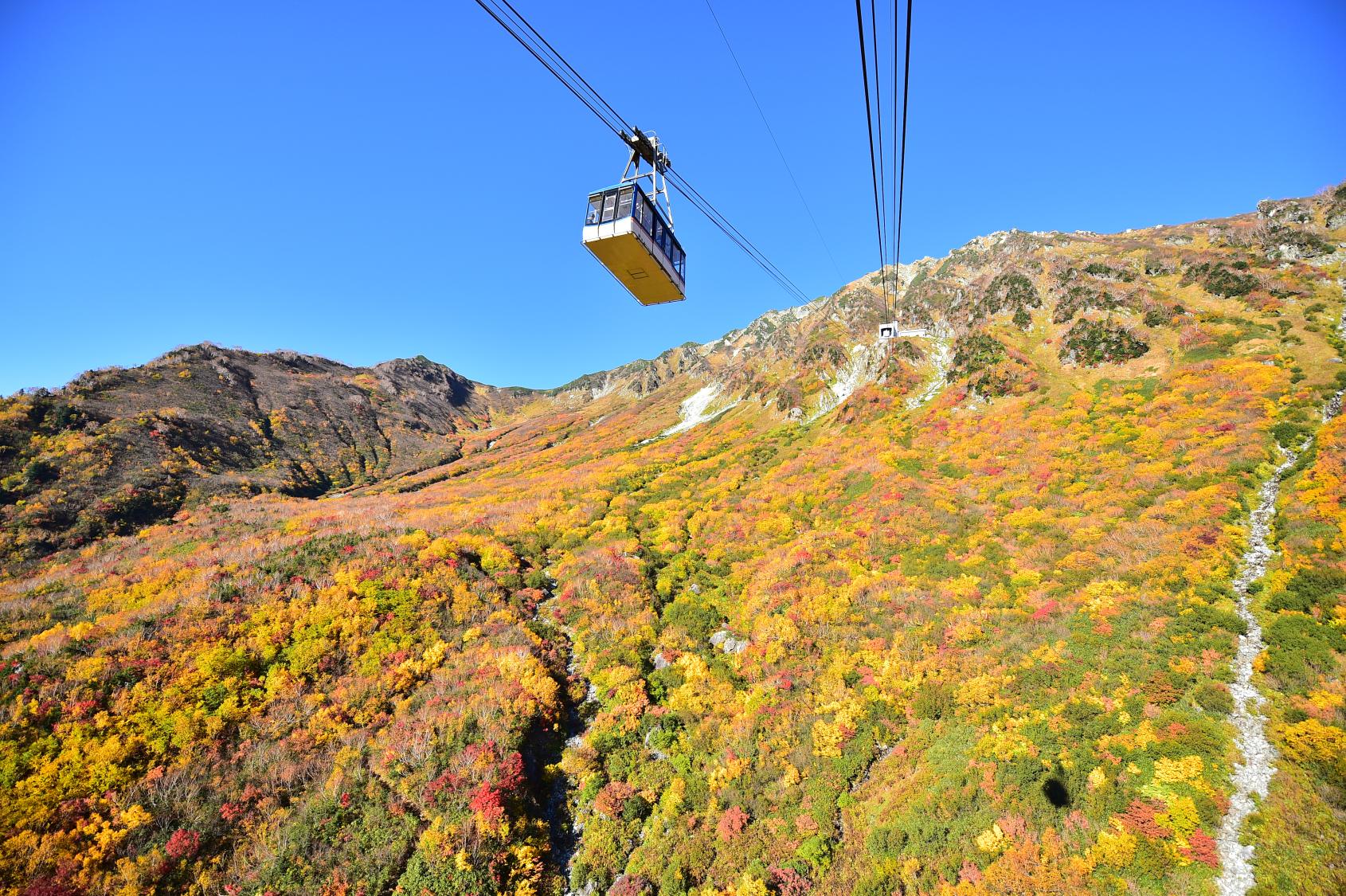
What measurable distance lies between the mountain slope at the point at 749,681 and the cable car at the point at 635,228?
15.6 m

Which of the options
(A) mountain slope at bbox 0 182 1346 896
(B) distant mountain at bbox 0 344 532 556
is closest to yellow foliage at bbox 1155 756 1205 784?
(A) mountain slope at bbox 0 182 1346 896

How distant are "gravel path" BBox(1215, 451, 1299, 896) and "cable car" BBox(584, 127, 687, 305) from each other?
21509mm

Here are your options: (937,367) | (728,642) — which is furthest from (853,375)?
(728,642)

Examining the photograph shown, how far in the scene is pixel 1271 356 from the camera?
31.7 m

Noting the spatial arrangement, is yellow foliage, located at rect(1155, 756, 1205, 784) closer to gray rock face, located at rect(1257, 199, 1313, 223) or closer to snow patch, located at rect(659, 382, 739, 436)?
snow patch, located at rect(659, 382, 739, 436)

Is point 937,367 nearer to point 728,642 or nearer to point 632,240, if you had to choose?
point 728,642

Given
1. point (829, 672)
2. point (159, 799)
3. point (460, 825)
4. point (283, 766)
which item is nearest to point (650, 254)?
point (829, 672)

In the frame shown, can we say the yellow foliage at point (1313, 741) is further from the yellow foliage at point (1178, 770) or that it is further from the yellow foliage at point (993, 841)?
the yellow foliage at point (993, 841)

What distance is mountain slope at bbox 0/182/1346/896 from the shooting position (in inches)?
457

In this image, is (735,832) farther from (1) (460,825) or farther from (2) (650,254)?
(2) (650,254)

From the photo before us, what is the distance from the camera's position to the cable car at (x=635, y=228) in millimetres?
16984

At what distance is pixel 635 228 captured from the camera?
1675 cm

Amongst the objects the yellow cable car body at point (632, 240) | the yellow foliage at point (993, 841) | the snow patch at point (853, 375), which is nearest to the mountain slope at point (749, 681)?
the yellow foliage at point (993, 841)

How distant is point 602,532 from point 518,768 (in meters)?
18.1
